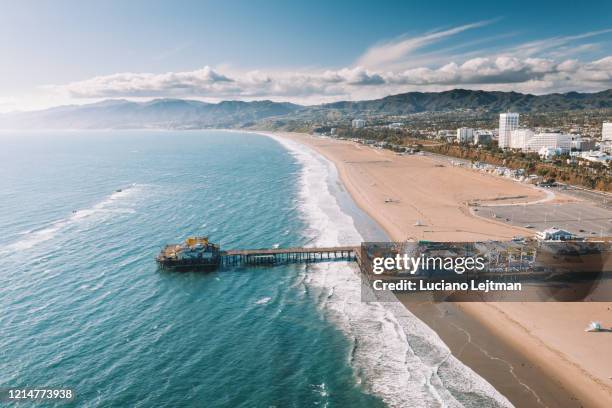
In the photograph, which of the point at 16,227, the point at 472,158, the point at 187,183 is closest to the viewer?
the point at 16,227

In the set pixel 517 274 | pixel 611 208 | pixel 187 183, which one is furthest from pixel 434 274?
pixel 187 183

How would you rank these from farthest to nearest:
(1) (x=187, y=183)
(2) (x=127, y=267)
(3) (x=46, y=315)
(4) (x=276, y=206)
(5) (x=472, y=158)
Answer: (5) (x=472, y=158), (1) (x=187, y=183), (4) (x=276, y=206), (2) (x=127, y=267), (3) (x=46, y=315)

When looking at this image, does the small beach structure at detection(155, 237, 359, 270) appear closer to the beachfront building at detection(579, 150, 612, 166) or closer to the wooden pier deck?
the wooden pier deck

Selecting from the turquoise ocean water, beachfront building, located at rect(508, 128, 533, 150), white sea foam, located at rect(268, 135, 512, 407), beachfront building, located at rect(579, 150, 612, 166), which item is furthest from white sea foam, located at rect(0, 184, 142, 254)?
beachfront building, located at rect(508, 128, 533, 150)

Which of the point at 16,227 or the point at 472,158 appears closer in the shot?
the point at 16,227

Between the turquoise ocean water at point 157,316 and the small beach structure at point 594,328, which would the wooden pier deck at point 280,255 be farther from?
the small beach structure at point 594,328

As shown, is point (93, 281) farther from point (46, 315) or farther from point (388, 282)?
point (388, 282)
